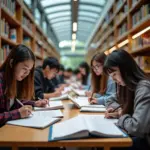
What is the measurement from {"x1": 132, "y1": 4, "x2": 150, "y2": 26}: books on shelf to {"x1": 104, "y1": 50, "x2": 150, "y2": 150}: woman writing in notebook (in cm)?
162

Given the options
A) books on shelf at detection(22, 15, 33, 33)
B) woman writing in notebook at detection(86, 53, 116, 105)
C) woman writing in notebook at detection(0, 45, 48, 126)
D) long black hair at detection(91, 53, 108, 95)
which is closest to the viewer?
woman writing in notebook at detection(0, 45, 48, 126)

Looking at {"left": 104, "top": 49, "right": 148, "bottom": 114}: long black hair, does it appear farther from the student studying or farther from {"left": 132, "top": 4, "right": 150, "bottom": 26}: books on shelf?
{"left": 132, "top": 4, "right": 150, "bottom": 26}: books on shelf

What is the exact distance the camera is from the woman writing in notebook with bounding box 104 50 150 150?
1121 mm

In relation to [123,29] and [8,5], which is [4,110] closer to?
[8,5]

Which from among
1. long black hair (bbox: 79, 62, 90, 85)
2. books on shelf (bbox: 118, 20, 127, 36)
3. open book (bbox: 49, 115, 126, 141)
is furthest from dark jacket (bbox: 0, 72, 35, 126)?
long black hair (bbox: 79, 62, 90, 85)

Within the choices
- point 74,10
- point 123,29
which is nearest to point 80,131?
point 74,10

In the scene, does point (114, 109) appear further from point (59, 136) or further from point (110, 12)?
point (110, 12)

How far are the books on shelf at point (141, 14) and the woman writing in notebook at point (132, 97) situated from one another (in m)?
1.62

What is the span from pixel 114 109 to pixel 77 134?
0.59 m

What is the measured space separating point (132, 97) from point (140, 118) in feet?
0.82

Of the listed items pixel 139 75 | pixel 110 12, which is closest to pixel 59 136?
pixel 139 75

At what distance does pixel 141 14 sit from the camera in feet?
9.89

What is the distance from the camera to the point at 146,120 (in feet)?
3.66

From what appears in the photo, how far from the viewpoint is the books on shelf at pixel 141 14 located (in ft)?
9.09
